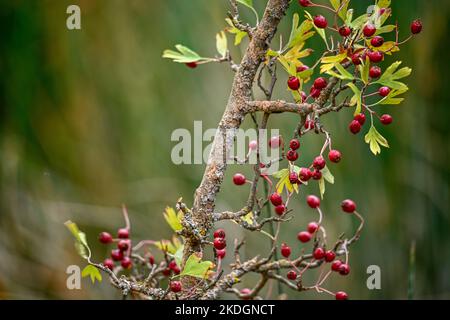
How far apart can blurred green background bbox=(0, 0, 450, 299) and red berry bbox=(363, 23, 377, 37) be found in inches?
26.0

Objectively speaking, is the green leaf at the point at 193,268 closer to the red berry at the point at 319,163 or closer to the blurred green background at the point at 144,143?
the red berry at the point at 319,163

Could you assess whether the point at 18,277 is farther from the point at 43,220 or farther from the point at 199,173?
the point at 199,173

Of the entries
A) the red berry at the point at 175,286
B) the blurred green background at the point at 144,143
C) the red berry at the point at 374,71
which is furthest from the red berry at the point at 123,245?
the blurred green background at the point at 144,143

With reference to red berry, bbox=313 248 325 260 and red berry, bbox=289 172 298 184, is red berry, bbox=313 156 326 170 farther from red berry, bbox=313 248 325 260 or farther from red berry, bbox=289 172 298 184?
red berry, bbox=313 248 325 260

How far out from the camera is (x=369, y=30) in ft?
1.98

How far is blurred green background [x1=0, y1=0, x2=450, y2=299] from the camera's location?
54.7 inches

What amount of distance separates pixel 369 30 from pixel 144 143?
1103 millimetres

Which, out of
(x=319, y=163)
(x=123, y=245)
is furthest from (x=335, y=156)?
(x=123, y=245)

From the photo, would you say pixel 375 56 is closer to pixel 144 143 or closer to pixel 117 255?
pixel 117 255

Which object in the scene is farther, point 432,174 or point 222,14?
point 222,14

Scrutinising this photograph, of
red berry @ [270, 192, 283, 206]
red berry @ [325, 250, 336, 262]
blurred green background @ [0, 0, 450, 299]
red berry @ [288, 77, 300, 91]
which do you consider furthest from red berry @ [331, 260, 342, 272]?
blurred green background @ [0, 0, 450, 299]

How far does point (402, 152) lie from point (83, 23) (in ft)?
2.79

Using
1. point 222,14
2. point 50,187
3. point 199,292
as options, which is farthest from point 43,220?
point 199,292

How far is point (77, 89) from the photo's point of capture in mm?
1575
